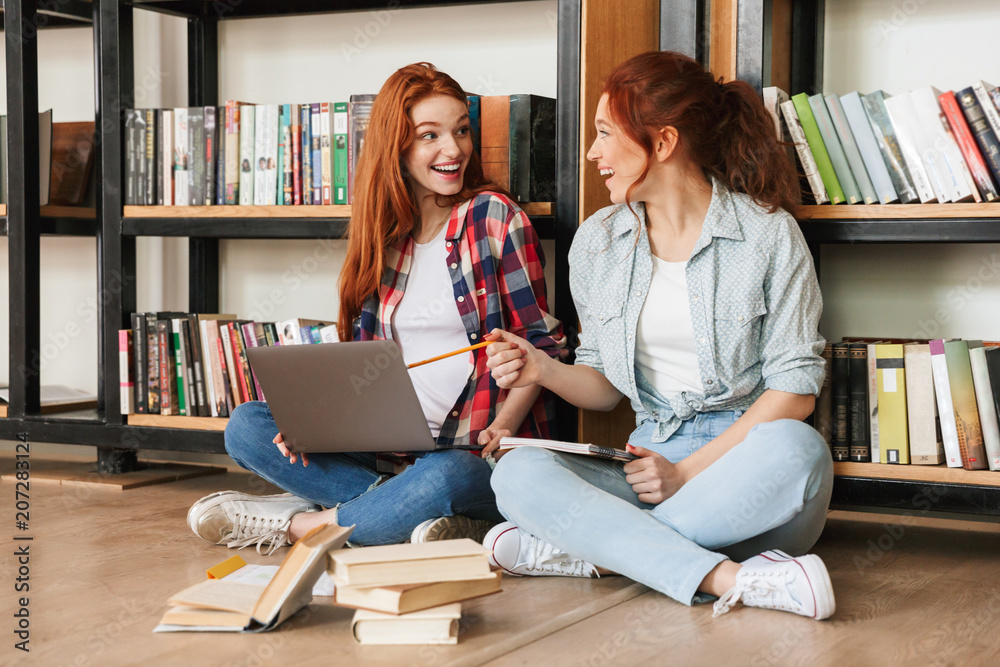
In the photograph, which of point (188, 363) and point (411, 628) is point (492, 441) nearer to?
point (411, 628)

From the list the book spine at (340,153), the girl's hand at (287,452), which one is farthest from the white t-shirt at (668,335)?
the book spine at (340,153)

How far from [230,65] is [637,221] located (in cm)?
129

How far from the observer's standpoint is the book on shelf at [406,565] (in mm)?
→ 1114

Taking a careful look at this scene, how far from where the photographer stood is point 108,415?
2.13 m

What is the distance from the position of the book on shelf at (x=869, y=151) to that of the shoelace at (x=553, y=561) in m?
0.79

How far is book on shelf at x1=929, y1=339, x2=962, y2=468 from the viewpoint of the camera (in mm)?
1607

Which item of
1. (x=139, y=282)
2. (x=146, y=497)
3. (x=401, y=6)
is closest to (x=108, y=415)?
(x=146, y=497)

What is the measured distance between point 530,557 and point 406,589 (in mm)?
352

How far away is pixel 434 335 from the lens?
1703 mm

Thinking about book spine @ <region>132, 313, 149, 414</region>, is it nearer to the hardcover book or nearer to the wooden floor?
the wooden floor

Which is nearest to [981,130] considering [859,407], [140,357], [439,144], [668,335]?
[859,407]

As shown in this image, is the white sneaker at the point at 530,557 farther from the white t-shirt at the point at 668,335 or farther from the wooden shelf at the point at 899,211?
the wooden shelf at the point at 899,211

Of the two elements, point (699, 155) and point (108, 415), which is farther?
point (108, 415)

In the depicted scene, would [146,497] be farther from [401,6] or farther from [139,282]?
[401,6]
